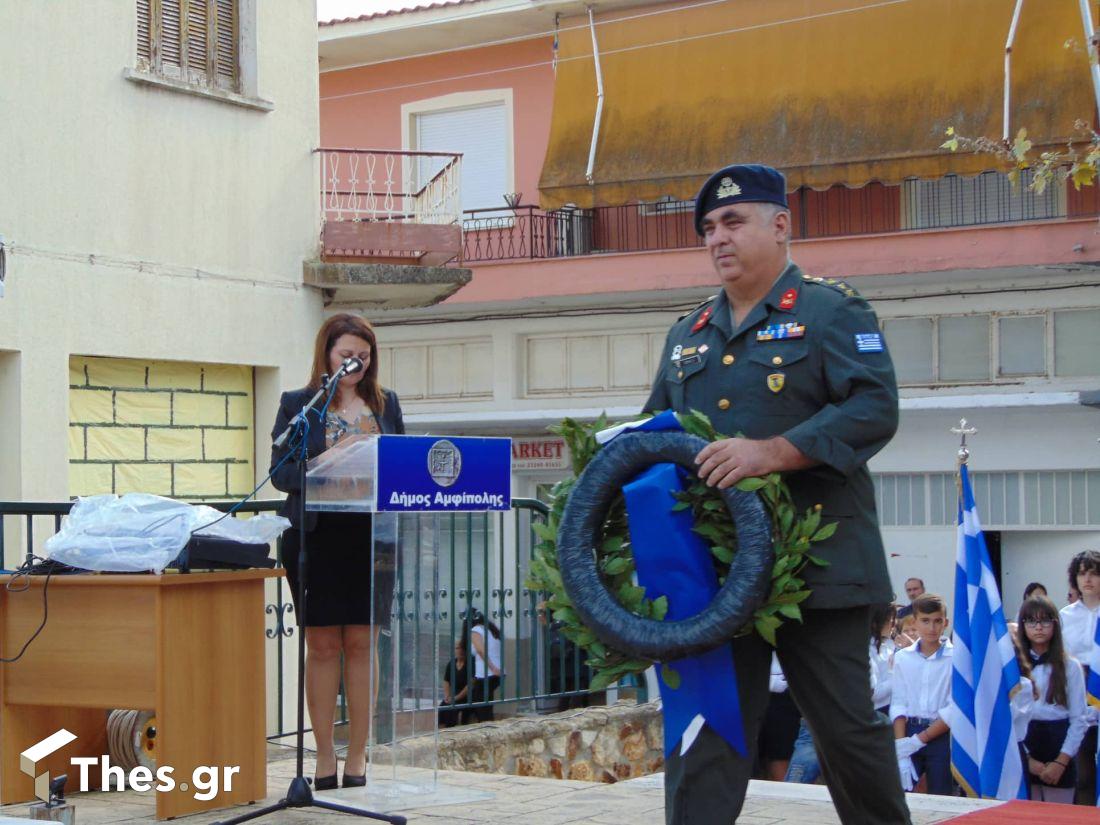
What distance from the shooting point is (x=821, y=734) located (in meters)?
4.17

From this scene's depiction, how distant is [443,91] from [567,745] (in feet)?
52.3

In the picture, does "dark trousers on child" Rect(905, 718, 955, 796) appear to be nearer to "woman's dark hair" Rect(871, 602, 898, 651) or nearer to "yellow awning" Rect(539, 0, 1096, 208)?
"woman's dark hair" Rect(871, 602, 898, 651)

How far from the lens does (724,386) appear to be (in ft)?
14.2

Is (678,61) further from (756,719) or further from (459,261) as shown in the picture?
(756,719)

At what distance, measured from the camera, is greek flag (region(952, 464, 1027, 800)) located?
8.36 metres

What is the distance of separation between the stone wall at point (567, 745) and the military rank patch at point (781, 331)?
4.62m

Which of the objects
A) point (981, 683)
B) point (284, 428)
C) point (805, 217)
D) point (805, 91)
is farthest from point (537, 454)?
point (284, 428)

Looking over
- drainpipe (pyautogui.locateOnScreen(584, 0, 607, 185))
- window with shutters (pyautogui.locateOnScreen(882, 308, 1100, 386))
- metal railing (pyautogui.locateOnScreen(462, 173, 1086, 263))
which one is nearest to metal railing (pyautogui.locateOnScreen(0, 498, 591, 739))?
metal railing (pyautogui.locateOnScreen(462, 173, 1086, 263))

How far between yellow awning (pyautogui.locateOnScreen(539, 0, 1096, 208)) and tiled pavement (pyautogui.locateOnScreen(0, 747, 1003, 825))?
13.3 metres

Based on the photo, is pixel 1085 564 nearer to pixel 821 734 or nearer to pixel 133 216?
pixel 821 734

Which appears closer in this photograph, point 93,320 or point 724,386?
point 724,386

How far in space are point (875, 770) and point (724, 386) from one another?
3.58 feet

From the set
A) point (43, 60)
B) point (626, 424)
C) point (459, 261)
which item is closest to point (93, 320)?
point (43, 60)

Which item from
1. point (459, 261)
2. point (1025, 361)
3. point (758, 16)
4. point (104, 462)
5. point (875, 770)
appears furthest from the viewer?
point (758, 16)
